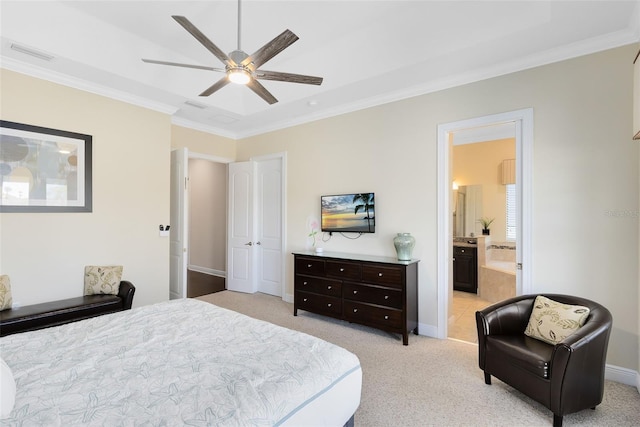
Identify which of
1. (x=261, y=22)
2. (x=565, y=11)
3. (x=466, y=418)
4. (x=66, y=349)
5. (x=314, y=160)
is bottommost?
(x=466, y=418)

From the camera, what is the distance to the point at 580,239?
8.98 feet

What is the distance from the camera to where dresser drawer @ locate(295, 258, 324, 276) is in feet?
13.1

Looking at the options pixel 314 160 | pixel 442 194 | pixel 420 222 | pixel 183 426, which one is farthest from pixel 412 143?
pixel 183 426

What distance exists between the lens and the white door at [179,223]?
14.4 ft

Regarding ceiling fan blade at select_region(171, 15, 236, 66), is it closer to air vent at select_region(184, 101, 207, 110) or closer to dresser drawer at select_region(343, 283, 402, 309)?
air vent at select_region(184, 101, 207, 110)

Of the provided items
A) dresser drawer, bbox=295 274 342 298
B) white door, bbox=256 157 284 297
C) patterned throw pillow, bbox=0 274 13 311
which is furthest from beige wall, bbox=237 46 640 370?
patterned throw pillow, bbox=0 274 13 311

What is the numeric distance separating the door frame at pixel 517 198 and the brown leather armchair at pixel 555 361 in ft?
1.87

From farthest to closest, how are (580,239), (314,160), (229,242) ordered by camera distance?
(229,242) < (314,160) < (580,239)

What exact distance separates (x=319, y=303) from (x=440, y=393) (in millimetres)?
1887

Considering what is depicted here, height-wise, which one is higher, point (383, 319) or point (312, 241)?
point (312, 241)

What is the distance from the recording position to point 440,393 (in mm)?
2410

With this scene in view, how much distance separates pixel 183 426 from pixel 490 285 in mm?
5239

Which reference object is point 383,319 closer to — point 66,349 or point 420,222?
point 420,222

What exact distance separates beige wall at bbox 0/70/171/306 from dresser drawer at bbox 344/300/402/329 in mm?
2625
